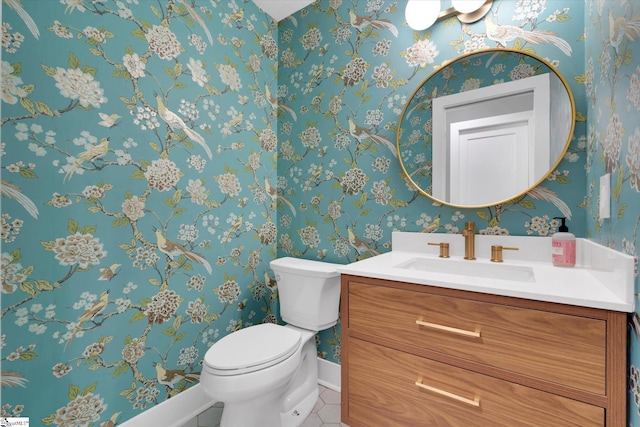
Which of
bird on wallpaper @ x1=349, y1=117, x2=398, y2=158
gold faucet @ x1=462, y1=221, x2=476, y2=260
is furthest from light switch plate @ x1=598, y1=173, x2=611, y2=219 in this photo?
bird on wallpaper @ x1=349, y1=117, x2=398, y2=158

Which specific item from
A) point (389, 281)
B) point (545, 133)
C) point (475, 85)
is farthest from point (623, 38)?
point (389, 281)

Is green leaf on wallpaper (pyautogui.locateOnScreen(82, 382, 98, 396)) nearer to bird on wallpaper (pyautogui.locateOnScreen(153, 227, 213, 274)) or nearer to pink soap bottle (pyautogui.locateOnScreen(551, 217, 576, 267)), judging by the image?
bird on wallpaper (pyautogui.locateOnScreen(153, 227, 213, 274))

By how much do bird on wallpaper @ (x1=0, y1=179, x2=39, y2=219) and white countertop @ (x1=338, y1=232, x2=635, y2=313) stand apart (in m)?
1.19

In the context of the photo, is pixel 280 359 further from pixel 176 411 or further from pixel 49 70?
pixel 49 70

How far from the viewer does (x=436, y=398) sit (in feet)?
3.24

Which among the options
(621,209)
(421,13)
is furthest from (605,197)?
(421,13)

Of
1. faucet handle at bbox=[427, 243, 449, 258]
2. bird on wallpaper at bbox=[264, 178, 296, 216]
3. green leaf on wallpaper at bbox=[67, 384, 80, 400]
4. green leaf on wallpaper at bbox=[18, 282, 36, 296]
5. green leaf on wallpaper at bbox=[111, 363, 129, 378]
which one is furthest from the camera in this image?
bird on wallpaper at bbox=[264, 178, 296, 216]

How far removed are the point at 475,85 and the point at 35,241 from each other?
1956mm

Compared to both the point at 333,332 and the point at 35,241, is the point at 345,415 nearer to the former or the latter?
the point at 333,332

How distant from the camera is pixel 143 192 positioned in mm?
1354

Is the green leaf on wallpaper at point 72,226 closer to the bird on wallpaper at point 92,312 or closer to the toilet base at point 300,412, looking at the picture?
the bird on wallpaper at point 92,312

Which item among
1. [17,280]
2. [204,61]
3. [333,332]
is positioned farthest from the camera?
[333,332]

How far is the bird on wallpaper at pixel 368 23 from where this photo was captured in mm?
1590

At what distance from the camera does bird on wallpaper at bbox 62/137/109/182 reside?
114 centimetres
